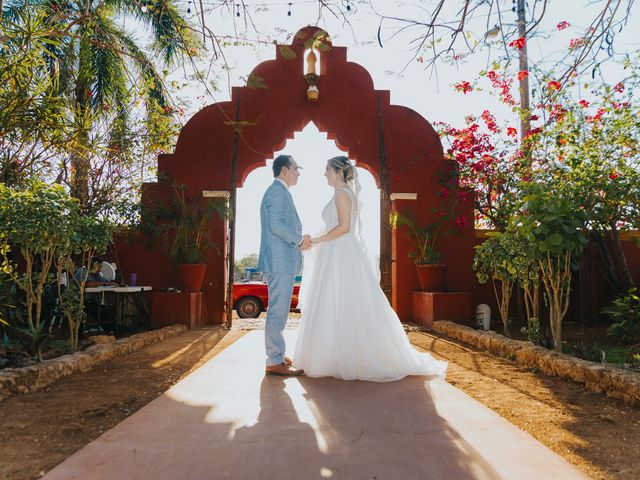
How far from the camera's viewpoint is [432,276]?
7434mm

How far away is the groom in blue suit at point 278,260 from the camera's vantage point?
365cm

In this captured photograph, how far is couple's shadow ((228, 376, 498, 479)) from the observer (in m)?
1.83

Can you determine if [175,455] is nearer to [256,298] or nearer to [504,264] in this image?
[504,264]

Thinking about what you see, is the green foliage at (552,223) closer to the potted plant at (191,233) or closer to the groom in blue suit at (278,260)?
the groom in blue suit at (278,260)

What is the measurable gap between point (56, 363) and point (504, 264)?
413 cm

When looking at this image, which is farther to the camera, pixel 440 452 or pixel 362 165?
pixel 362 165

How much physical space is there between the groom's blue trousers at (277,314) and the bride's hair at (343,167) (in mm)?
901

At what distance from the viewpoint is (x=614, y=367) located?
3334 millimetres

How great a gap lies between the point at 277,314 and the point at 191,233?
162 inches

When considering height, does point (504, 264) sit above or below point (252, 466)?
above

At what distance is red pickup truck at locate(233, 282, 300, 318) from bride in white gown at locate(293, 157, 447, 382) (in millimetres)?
6444

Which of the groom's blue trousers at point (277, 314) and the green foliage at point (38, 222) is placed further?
the green foliage at point (38, 222)

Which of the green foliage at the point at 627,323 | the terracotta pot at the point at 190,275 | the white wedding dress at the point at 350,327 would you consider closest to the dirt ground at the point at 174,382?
the white wedding dress at the point at 350,327

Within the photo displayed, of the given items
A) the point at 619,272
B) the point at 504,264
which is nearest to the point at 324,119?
the point at 504,264
